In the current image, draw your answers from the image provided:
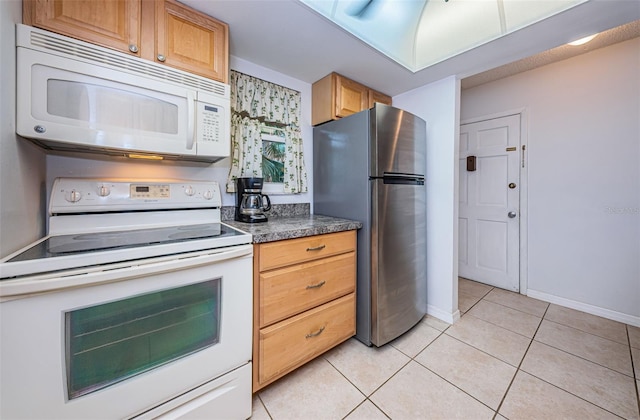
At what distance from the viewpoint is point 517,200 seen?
263 cm

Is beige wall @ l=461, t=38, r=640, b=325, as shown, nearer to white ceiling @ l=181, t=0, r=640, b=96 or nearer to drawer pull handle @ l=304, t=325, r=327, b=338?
white ceiling @ l=181, t=0, r=640, b=96

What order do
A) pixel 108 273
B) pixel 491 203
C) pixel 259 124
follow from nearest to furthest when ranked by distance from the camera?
pixel 108 273 < pixel 259 124 < pixel 491 203

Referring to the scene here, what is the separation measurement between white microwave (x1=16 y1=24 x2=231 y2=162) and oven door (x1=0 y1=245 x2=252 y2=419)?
62 centimetres

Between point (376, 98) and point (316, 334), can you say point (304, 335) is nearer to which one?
point (316, 334)

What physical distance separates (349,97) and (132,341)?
2.17 meters

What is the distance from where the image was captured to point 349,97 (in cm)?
211

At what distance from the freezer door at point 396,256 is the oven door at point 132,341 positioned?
2.95 feet

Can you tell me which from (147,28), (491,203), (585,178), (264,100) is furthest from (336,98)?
(585,178)

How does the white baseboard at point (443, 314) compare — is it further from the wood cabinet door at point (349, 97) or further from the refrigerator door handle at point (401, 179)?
the wood cabinet door at point (349, 97)

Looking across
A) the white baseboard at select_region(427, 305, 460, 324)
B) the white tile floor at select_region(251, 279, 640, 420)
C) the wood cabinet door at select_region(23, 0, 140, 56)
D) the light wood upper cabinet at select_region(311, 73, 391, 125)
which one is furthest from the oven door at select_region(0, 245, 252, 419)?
the white baseboard at select_region(427, 305, 460, 324)

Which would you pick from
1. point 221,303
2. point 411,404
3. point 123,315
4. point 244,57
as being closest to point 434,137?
point 244,57

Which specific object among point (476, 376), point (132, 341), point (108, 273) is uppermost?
point (108, 273)

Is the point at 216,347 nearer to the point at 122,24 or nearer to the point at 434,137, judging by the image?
the point at 122,24

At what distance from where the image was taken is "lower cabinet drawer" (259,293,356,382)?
1270 mm
